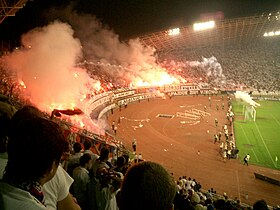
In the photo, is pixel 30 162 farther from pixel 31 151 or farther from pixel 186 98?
pixel 186 98

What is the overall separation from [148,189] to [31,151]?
894mm

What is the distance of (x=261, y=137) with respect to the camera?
94.0 ft

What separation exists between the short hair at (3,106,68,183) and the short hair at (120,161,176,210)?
0.63 metres

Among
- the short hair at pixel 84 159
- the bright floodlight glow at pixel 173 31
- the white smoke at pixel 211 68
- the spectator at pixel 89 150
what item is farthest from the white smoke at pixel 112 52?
the short hair at pixel 84 159

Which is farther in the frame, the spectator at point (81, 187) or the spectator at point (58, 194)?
the spectator at point (81, 187)

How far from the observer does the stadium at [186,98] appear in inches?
845

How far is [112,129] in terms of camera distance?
30922 millimetres

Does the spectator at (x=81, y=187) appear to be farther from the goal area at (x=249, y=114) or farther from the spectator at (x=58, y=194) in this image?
the goal area at (x=249, y=114)

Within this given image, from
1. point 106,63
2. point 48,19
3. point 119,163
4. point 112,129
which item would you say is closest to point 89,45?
point 106,63

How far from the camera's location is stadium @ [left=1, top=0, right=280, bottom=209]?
21469 millimetres

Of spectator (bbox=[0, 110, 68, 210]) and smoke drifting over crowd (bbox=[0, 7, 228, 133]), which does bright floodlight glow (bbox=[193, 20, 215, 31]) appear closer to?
smoke drifting over crowd (bbox=[0, 7, 228, 133])

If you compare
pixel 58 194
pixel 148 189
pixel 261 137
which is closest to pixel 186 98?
pixel 261 137

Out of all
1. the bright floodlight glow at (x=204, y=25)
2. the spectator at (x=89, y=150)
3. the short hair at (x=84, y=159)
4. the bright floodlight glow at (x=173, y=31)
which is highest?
the bright floodlight glow at (x=173, y=31)

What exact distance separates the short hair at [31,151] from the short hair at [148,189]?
0.63 m
